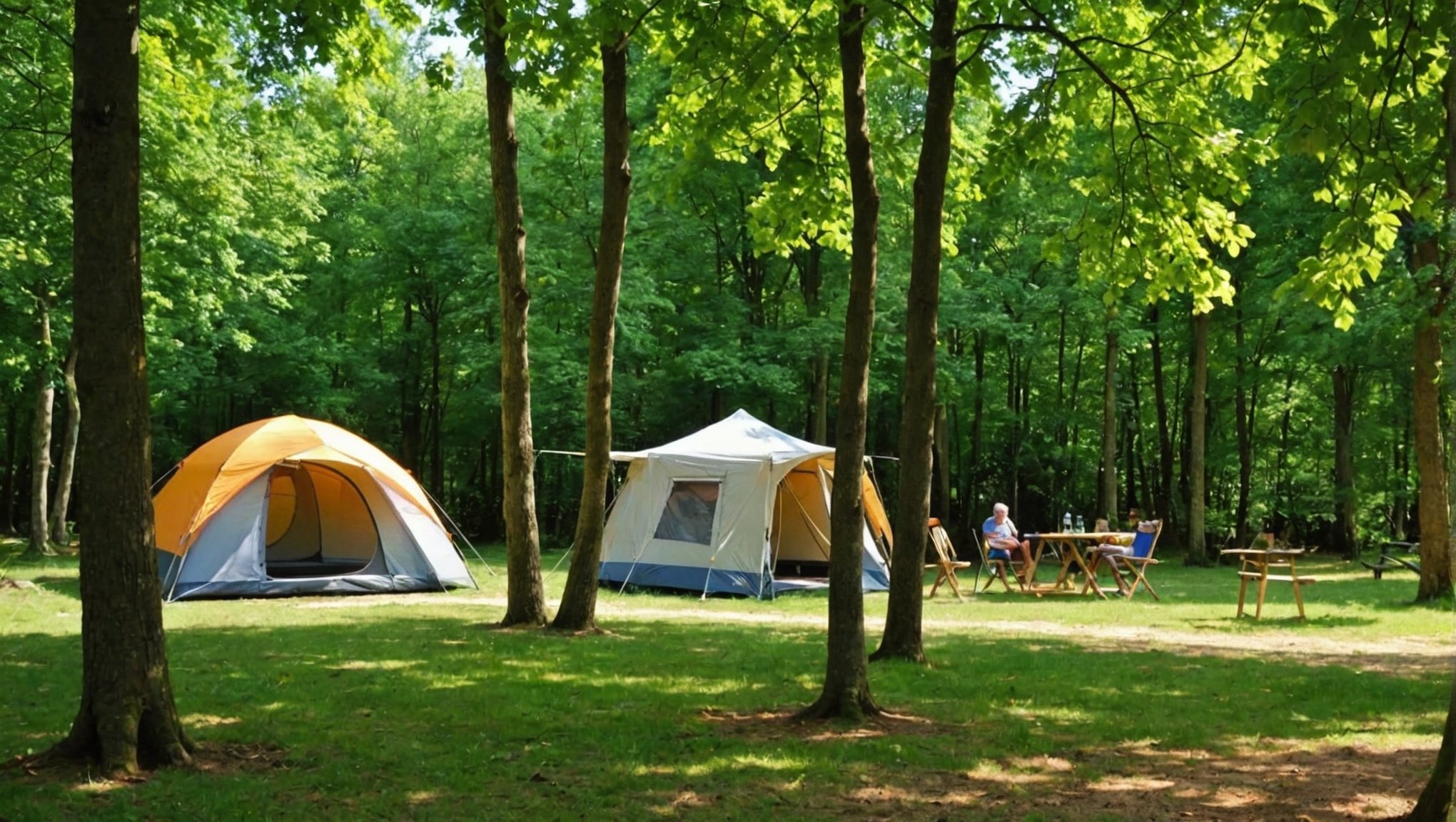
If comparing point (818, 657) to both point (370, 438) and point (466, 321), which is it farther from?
point (370, 438)

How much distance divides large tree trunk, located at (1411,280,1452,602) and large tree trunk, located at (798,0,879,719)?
866 cm

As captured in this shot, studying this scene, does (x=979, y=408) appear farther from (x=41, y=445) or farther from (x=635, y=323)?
(x=41, y=445)

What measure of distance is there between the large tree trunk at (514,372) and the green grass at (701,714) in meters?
0.44

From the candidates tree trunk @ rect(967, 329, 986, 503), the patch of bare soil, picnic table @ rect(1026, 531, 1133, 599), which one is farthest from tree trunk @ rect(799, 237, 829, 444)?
the patch of bare soil

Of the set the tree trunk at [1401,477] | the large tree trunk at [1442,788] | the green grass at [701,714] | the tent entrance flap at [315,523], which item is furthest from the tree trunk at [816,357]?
the large tree trunk at [1442,788]

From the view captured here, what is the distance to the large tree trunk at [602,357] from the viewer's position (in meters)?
9.27

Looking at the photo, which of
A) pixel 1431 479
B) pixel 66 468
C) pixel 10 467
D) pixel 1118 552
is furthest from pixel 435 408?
pixel 1431 479

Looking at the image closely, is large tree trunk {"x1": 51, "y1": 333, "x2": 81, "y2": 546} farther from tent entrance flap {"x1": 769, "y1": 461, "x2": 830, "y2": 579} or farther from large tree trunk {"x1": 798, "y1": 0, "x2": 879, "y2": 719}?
large tree trunk {"x1": 798, "y1": 0, "x2": 879, "y2": 719}

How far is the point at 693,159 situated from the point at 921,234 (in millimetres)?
1419

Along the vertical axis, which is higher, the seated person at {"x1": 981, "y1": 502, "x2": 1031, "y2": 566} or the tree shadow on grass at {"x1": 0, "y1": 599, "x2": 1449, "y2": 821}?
the seated person at {"x1": 981, "y1": 502, "x2": 1031, "y2": 566}

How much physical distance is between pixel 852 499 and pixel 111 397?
3.24 meters

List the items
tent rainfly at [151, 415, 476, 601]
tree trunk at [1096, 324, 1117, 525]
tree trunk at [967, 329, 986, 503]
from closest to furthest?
tent rainfly at [151, 415, 476, 601] → tree trunk at [1096, 324, 1117, 525] → tree trunk at [967, 329, 986, 503]

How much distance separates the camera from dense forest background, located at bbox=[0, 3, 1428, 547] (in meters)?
16.6

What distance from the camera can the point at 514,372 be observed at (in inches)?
384
